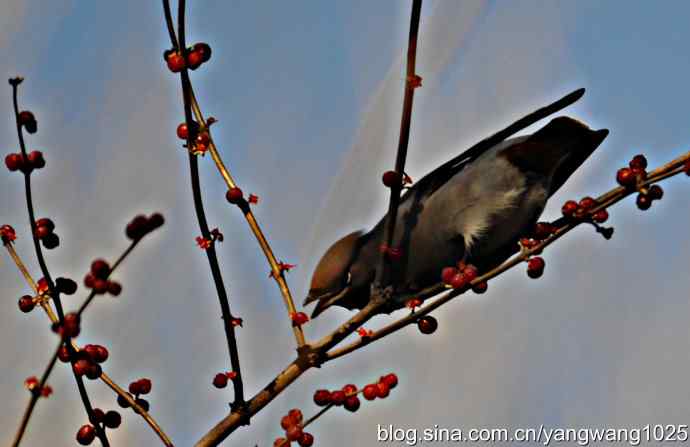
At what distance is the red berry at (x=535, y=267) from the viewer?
8.75ft

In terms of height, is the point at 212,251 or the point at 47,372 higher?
the point at 212,251

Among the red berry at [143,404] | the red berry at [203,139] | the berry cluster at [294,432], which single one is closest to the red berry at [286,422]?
the berry cluster at [294,432]

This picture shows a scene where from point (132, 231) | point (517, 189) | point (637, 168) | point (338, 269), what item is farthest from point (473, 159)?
point (132, 231)

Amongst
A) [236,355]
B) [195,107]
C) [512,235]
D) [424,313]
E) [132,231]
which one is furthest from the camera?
[512,235]

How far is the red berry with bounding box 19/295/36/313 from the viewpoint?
267cm

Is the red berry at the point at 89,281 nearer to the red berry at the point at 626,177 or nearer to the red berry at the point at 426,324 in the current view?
the red berry at the point at 426,324

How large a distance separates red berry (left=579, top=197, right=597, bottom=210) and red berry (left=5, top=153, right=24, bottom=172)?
1575 millimetres

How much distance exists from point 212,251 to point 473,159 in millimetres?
1241

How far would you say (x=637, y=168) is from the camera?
8.36 feet

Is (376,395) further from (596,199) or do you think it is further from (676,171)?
(676,171)

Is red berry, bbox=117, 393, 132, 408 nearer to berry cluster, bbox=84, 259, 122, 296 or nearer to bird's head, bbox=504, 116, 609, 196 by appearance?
berry cluster, bbox=84, 259, 122, 296

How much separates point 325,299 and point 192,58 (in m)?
1.05

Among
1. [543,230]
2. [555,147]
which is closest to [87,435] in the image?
[543,230]

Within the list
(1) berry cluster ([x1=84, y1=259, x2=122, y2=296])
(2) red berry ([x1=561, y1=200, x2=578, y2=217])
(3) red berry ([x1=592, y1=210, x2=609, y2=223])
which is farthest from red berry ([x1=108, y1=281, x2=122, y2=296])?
(3) red berry ([x1=592, y1=210, x2=609, y2=223])
